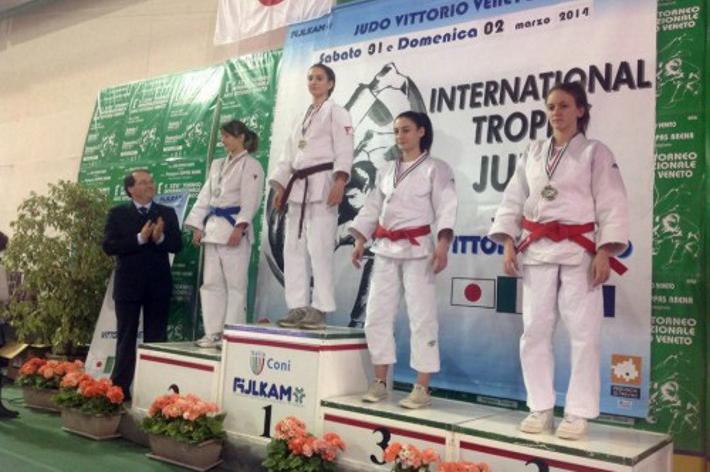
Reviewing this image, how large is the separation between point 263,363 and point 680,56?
2.77 metres

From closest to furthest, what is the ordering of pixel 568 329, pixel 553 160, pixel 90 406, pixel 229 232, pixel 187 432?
pixel 568 329, pixel 553 160, pixel 187 432, pixel 90 406, pixel 229 232

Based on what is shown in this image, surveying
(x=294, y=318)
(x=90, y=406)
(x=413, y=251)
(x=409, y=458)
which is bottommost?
(x=90, y=406)

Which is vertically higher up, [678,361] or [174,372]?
[678,361]

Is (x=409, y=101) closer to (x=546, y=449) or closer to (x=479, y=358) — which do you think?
(x=479, y=358)

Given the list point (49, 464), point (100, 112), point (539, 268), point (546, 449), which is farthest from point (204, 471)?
point (100, 112)

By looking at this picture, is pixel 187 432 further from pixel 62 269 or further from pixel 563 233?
pixel 62 269

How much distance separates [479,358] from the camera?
365 cm

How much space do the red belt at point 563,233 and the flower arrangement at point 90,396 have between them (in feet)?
8.95

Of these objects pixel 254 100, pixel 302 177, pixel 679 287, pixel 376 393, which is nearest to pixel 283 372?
pixel 376 393

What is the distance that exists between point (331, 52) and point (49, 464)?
3.29m

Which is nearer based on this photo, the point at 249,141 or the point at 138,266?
the point at 249,141

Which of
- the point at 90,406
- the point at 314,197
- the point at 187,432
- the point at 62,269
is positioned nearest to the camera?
the point at 187,432

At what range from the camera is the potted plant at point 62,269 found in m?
5.21

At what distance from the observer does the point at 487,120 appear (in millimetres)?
3805
